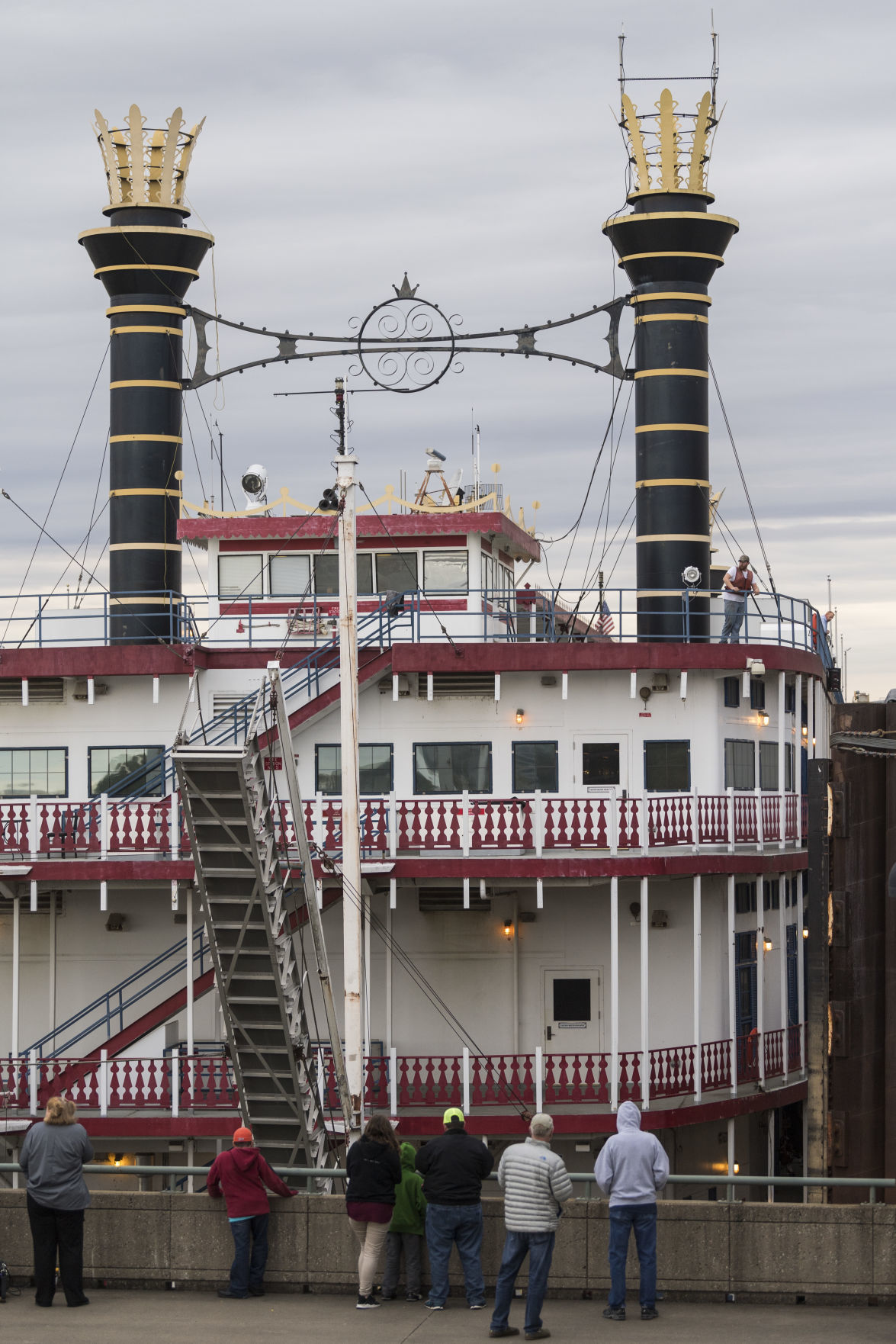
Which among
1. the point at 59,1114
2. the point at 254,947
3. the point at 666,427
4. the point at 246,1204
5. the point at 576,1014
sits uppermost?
the point at 666,427

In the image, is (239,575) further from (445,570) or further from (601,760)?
(601,760)

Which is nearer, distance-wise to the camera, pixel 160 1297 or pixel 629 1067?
pixel 160 1297

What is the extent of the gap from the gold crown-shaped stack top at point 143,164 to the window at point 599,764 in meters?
12.1

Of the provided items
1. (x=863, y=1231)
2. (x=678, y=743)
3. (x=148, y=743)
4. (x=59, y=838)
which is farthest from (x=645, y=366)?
(x=863, y=1231)

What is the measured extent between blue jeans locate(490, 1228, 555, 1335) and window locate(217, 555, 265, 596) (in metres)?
18.3

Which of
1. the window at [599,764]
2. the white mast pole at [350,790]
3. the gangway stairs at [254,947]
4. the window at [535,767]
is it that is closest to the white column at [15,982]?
the gangway stairs at [254,947]

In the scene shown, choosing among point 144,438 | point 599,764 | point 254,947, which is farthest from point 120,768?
point 599,764

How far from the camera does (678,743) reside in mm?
28922

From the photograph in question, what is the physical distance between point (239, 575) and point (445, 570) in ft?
11.5

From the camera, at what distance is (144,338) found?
32.4 meters

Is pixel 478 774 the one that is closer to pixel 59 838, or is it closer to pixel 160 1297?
pixel 59 838

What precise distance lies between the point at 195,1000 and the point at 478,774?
540cm

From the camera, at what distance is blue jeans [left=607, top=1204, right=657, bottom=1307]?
15.0m

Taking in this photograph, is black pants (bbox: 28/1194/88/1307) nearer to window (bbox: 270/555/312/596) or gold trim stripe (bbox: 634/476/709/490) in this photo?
window (bbox: 270/555/312/596)
